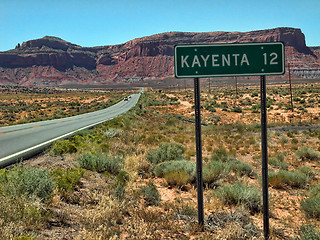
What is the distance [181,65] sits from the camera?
323 centimetres

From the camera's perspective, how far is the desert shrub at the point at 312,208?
15.1ft

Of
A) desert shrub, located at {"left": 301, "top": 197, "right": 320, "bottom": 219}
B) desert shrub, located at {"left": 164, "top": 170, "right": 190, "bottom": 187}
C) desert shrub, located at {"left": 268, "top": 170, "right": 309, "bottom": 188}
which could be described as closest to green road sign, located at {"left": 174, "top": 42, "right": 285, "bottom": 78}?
desert shrub, located at {"left": 301, "top": 197, "right": 320, "bottom": 219}

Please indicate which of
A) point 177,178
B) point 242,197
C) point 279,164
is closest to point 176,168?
point 177,178

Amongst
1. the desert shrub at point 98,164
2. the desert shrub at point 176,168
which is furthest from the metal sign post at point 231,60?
the desert shrub at point 98,164

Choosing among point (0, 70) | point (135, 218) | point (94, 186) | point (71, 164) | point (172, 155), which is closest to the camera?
point (135, 218)

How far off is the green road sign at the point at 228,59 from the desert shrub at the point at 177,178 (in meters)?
3.46

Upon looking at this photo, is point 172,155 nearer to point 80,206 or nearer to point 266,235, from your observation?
point 80,206

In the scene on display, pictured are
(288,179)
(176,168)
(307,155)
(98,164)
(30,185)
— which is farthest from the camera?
(307,155)

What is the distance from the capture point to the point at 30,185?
3.82 m

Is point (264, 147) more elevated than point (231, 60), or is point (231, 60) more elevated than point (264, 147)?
point (231, 60)

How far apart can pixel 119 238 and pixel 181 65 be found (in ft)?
7.66

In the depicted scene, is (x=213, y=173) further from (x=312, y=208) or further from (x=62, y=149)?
(x=62, y=149)

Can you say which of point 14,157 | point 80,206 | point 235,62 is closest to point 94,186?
point 80,206

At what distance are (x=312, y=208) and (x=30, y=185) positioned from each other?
4828mm
